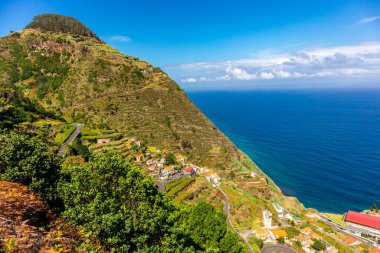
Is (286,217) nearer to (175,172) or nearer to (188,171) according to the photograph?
(188,171)

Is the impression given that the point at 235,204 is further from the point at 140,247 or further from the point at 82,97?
the point at 82,97

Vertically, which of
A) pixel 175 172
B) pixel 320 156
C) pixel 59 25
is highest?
pixel 59 25

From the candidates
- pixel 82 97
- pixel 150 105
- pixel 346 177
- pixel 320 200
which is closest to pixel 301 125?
pixel 346 177

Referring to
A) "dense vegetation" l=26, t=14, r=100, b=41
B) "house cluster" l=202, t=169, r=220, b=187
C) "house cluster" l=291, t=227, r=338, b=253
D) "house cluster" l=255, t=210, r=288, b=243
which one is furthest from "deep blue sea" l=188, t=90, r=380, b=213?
"dense vegetation" l=26, t=14, r=100, b=41

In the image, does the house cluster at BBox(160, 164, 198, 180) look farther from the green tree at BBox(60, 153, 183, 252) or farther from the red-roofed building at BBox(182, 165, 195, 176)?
the green tree at BBox(60, 153, 183, 252)

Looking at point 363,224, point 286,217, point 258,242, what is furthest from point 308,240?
point 363,224

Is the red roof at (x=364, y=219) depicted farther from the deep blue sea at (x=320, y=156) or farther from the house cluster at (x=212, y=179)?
the house cluster at (x=212, y=179)
